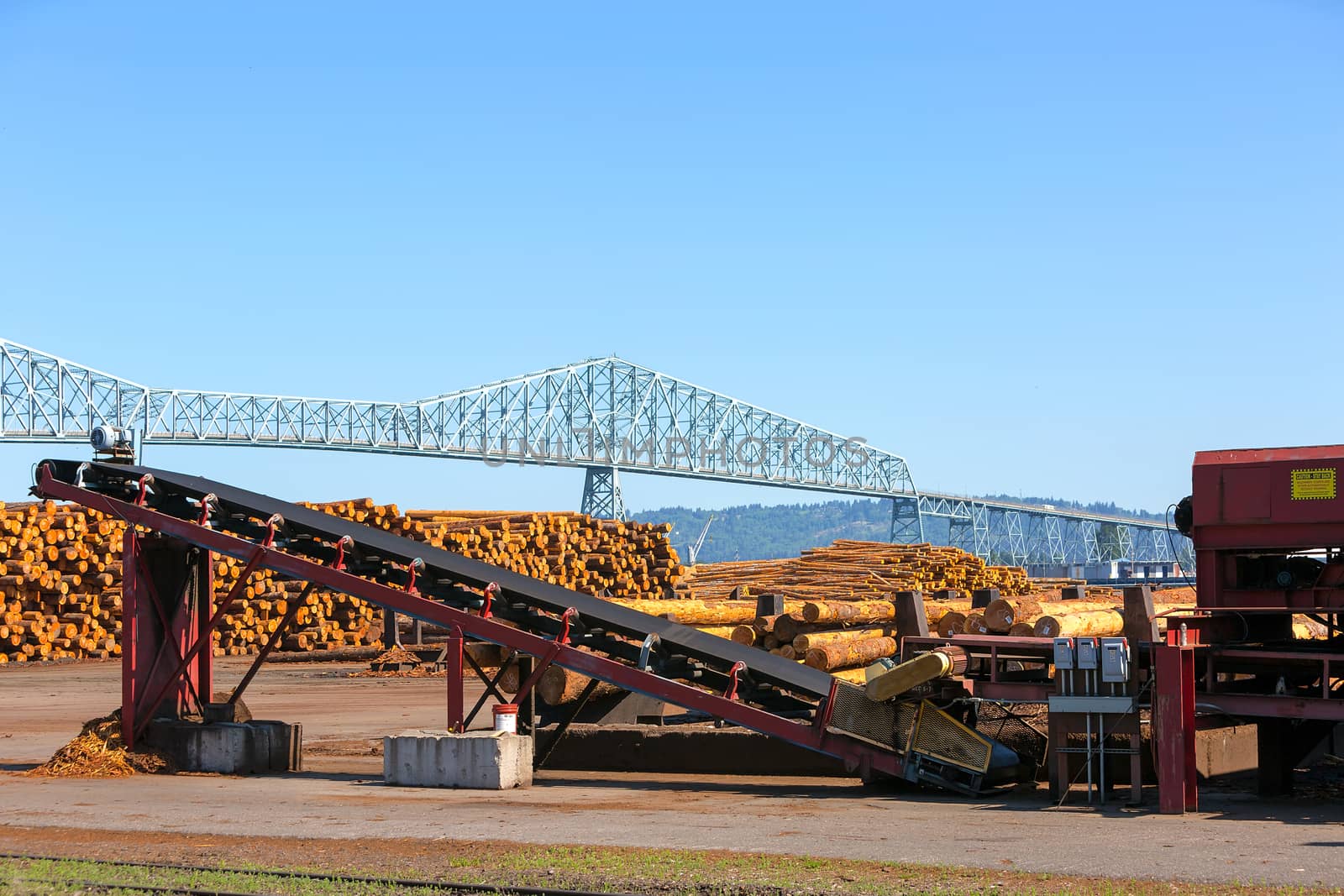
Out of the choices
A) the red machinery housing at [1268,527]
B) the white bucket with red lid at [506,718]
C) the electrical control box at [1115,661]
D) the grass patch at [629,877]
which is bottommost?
the grass patch at [629,877]

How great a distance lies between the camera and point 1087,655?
42.8 feet

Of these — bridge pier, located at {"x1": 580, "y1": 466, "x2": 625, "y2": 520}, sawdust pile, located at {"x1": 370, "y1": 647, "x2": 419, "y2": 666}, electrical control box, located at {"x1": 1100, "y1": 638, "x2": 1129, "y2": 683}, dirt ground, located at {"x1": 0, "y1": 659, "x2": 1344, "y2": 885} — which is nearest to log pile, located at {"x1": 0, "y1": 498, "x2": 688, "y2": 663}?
sawdust pile, located at {"x1": 370, "y1": 647, "x2": 419, "y2": 666}

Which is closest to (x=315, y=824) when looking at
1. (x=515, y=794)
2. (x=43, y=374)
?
(x=515, y=794)

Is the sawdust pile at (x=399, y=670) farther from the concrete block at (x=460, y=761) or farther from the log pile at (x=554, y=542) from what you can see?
the concrete block at (x=460, y=761)

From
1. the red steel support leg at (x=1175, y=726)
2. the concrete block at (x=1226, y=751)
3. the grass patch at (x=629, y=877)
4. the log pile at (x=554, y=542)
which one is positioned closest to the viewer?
the grass patch at (x=629, y=877)

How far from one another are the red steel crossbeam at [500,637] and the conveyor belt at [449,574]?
32 cm

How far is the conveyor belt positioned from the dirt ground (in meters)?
1.11

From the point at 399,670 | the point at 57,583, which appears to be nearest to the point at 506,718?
the point at 399,670

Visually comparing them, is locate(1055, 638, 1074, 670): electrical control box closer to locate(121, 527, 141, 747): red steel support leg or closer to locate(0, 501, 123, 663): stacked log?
locate(121, 527, 141, 747): red steel support leg

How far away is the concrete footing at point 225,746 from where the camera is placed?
1608cm

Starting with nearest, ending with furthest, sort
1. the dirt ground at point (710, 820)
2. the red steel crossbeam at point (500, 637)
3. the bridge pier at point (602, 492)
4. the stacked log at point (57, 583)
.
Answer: the dirt ground at point (710, 820) < the red steel crossbeam at point (500, 637) < the stacked log at point (57, 583) < the bridge pier at point (602, 492)

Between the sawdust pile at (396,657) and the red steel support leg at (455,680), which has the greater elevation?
the red steel support leg at (455,680)

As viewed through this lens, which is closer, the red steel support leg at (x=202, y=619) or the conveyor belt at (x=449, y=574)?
the conveyor belt at (x=449, y=574)

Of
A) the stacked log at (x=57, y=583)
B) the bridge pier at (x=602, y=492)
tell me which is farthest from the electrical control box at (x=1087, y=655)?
the bridge pier at (x=602, y=492)
